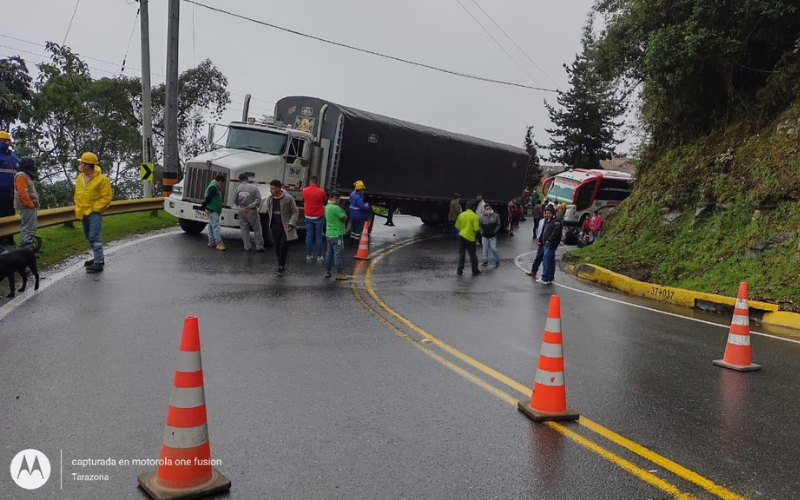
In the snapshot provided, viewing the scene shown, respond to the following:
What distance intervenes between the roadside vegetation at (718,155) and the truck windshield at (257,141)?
8530 mm

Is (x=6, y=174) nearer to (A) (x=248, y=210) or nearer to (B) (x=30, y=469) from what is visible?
(A) (x=248, y=210)

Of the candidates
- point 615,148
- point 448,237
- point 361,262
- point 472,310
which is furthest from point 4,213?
point 615,148

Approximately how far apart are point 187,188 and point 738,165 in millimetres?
13316

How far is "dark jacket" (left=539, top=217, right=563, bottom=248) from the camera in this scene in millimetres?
14120

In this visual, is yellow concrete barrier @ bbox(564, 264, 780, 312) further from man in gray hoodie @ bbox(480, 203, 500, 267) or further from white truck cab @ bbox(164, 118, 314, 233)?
white truck cab @ bbox(164, 118, 314, 233)

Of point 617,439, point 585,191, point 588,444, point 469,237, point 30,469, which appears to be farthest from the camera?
point 585,191

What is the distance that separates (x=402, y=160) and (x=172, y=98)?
7.26 m

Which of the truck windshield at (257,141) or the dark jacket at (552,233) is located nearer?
the dark jacket at (552,233)

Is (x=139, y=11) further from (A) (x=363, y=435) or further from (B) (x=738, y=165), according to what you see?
(A) (x=363, y=435)

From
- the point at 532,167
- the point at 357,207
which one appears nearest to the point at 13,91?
the point at 357,207

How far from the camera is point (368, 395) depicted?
5.30m

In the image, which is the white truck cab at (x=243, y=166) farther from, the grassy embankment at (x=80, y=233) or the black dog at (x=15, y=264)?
the black dog at (x=15, y=264)

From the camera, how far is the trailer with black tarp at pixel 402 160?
18.0 m

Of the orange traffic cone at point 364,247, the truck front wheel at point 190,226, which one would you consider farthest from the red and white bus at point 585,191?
the truck front wheel at point 190,226
